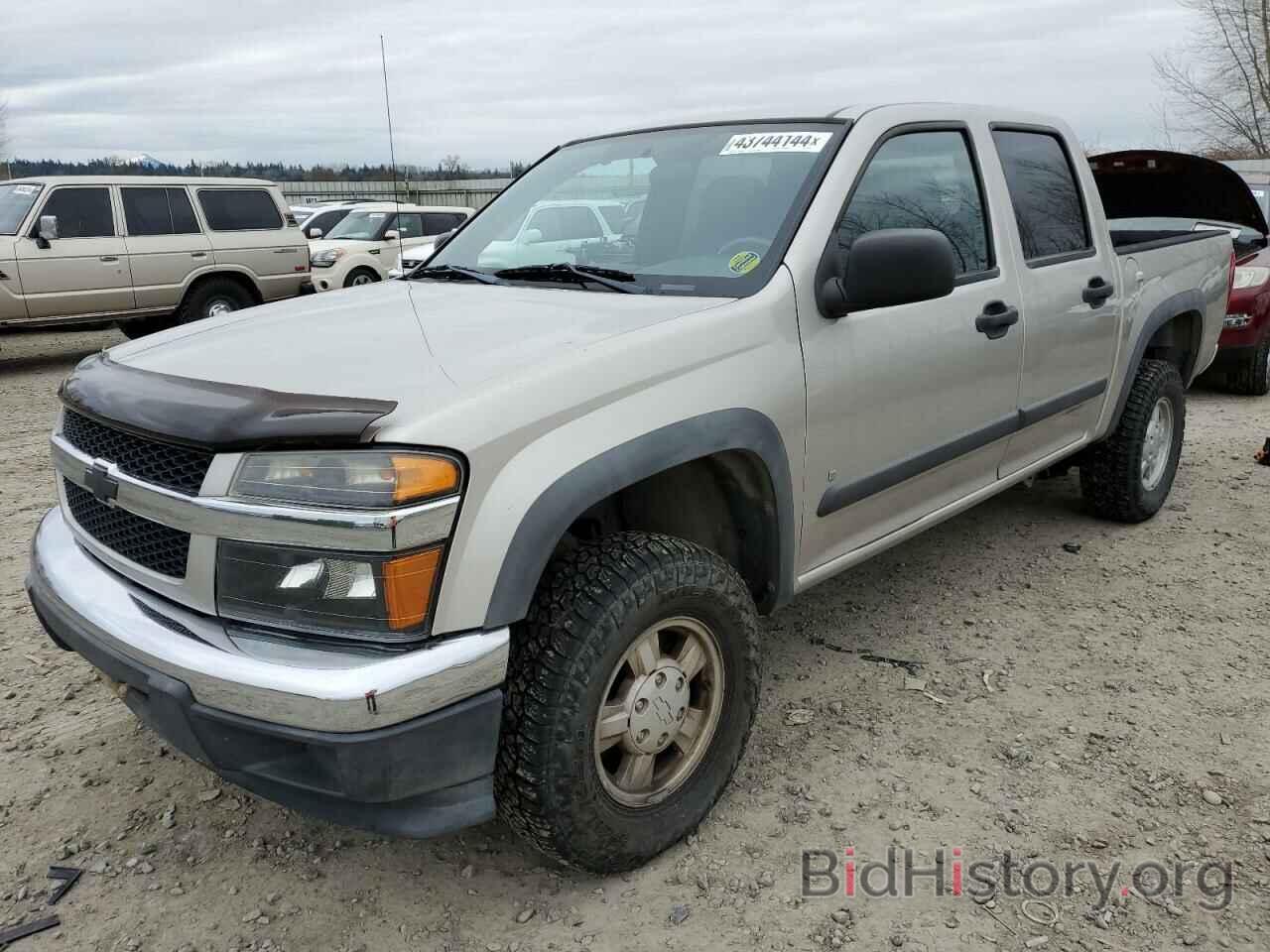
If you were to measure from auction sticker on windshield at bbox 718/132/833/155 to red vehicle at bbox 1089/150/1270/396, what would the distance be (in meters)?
3.74

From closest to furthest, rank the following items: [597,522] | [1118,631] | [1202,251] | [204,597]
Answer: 1. [204,597]
2. [597,522]
3. [1118,631]
4. [1202,251]

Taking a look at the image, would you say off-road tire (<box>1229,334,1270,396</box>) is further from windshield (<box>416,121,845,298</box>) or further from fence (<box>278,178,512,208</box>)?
fence (<box>278,178,512,208</box>)

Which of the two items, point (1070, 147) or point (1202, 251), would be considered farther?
point (1202, 251)

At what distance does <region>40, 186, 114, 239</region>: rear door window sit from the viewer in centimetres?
995

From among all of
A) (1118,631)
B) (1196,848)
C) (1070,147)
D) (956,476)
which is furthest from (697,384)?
(1070,147)

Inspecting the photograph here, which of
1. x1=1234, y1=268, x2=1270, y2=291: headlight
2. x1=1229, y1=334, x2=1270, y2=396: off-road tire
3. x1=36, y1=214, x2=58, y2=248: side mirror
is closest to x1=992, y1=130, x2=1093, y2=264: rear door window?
x1=1234, y1=268, x2=1270, y2=291: headlight

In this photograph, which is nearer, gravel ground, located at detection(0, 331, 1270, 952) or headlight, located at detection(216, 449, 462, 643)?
headlight, located at detection(216, 449, 462, 643)

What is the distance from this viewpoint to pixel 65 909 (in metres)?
2.29

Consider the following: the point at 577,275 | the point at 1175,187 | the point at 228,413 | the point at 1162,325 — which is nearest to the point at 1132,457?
the point at 1162,325

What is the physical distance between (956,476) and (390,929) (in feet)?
7.34

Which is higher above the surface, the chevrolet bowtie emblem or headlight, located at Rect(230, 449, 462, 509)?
headlight, located at Rect(230, 449, 462, 509)

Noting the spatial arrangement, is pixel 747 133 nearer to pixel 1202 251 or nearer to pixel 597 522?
pixel 597 522

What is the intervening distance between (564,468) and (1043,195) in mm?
2677

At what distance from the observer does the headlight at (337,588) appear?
1.85m
